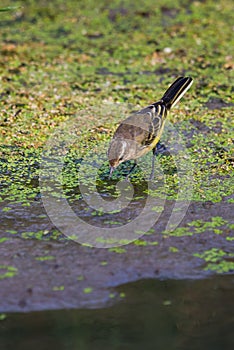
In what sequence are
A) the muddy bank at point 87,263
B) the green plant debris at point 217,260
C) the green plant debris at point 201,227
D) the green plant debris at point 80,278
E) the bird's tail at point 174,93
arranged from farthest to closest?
the bird's tail at point 174,93
the green plant debris at point 201,227
the green plant debris at point 217,260
the green plant debris at point 80,278
the muddy bank at point 87,263

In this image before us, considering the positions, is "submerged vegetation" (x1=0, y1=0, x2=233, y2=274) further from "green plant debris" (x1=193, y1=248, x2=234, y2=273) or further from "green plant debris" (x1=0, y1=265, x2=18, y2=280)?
"green plant debris" (x1=0, y1=265, x2=18, y2=280)

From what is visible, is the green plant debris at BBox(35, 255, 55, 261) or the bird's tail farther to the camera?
the bird's tail

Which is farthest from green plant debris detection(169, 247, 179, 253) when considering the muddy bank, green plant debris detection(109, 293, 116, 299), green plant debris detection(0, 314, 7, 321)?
green plant debris detection(0, 314, 7, 321)

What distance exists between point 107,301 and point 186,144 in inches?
130

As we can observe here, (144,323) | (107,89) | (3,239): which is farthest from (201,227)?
(107,89)

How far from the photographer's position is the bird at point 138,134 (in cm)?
660

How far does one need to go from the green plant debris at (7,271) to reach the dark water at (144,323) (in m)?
0.49

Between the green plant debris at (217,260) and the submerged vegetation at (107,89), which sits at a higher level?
the submerged vegetation at (107,89)

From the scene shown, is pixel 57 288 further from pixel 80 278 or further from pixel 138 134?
pixel 138 134

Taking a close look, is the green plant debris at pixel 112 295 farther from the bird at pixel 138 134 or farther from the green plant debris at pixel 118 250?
the bird at pixel 138 134

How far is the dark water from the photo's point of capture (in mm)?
4906

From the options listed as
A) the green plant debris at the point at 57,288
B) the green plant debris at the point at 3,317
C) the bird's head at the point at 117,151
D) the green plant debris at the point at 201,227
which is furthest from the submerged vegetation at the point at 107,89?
the green plant debris at the point at 3,317

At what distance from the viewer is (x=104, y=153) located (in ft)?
Result: 25.9

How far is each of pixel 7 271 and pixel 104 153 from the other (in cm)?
267
